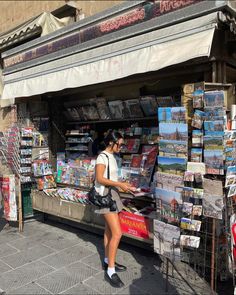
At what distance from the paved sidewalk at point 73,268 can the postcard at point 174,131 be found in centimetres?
161

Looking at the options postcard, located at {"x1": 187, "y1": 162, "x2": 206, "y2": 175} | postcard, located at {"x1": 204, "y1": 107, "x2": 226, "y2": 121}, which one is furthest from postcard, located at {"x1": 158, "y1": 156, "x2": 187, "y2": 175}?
postcard, located at {"x1": 204, "y1": 107, "x2": 226, "y2": 121}

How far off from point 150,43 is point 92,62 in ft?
3.20

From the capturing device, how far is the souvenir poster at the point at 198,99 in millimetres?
3301

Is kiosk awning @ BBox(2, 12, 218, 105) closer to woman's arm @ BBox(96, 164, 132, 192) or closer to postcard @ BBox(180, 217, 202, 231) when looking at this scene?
woman's arm @ BBox(96, 164, 132, 192)

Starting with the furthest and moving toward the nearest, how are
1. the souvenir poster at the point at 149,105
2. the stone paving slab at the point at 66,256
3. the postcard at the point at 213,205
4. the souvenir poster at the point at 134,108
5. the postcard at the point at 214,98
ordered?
the souvenir poster at the point at 134,108, the souvenir poster at the point at 149,105, the stone paving slab at the point at 66,256, the postcard at the point at 214,98, the postcard at the point at 213,205

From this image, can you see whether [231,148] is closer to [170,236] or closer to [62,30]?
[170,236]

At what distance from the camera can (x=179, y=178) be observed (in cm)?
340

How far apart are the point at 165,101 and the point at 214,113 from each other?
149 cm

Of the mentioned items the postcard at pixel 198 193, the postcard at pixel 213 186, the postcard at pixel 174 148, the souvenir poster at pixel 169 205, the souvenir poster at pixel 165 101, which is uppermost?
the souvenir poster at pixel 165 101

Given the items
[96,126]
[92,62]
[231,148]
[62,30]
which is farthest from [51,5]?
[231,148]

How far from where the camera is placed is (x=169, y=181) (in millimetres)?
3500

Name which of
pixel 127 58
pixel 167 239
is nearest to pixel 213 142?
pixel 167 239

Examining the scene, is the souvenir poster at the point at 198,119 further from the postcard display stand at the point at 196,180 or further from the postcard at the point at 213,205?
the postcard at the point at 213,205

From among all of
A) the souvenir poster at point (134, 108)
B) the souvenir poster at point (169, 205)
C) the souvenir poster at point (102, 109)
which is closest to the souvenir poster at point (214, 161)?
the souvenir poster at point (169, 205)
